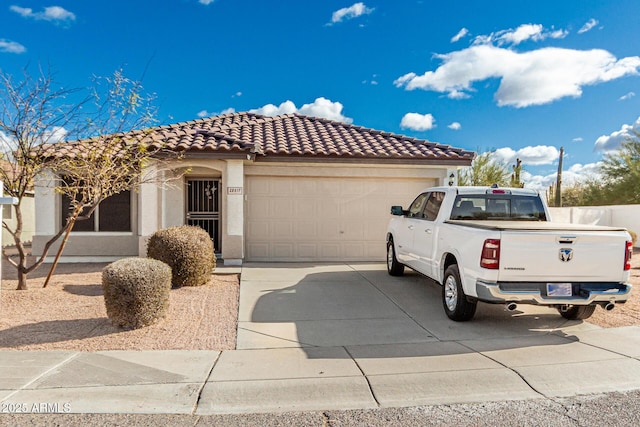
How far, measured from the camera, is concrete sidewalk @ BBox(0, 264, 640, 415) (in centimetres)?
408

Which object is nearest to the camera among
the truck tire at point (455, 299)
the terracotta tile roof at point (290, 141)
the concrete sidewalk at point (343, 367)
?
the concrete sidewalk at point (343, 367)

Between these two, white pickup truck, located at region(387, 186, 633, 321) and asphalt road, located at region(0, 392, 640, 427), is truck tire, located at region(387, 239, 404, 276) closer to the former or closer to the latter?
white pickup truck, located at region(387, 186, 633, 321)

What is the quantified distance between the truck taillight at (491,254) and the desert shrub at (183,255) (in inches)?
208

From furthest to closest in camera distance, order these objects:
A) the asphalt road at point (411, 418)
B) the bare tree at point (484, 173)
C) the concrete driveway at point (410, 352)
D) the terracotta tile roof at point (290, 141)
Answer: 1. the bare tree at point (484, 173)
2. the terracotta tile roof at point (290, 141)
3. the concrete driveway at point (410, 352)
4. the asphalt road at point (411, 418)

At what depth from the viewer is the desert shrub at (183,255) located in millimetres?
8500

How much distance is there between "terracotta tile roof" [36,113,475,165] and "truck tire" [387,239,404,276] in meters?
2.85

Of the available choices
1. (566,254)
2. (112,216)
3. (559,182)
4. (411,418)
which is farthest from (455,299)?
(559,182)

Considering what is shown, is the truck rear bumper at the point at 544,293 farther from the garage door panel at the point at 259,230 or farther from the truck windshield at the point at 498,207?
the garage door panel at the point at 259,230

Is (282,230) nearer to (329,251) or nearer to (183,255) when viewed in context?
(329,251)

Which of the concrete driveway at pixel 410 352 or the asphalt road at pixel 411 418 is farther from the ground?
the concrete driveway at pixel 410 352

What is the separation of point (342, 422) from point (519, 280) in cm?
313

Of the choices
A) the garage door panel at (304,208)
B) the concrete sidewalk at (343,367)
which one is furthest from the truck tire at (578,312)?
the garage door panel at (304,208)

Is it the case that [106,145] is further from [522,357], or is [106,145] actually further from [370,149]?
[522,357]

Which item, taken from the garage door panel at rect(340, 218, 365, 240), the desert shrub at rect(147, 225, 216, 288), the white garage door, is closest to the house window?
the white garage door
